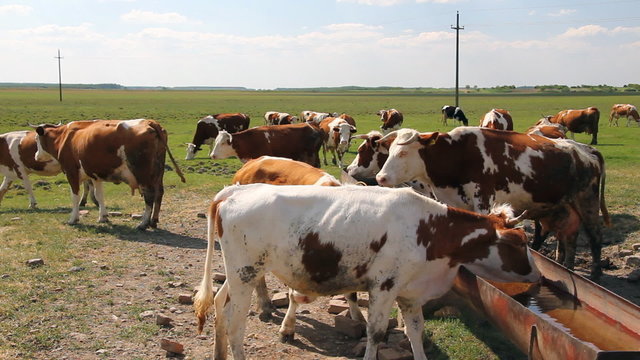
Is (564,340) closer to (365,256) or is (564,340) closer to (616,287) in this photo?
(365,256)

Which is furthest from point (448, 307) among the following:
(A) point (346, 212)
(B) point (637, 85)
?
(B) point (637, 85)

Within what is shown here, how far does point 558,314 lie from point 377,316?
2.20 m

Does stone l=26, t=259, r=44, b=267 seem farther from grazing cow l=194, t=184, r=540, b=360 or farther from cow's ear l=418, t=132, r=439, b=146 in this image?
cow's ear l=418, t=132, r=439, b=146

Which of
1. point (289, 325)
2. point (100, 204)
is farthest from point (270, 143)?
point (289, 325)

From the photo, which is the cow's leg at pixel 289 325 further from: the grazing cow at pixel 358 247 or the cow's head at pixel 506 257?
the cow's head at pixel 506 257

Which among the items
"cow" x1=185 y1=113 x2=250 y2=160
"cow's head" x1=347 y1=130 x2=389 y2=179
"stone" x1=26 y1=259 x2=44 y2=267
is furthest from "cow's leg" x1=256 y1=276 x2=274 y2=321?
"cow" x1=185 y1=113 x2=250 y2=160

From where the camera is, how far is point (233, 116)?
29531 millimetres

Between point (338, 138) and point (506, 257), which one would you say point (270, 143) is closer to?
point (338, 138)

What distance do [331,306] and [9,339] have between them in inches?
149

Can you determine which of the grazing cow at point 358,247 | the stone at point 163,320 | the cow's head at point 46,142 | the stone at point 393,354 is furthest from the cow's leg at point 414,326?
the cow's head at point 46,142

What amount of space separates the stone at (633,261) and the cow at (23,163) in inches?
483

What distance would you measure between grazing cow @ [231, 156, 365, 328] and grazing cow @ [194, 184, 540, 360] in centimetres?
96

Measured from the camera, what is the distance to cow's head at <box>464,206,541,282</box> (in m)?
6.04

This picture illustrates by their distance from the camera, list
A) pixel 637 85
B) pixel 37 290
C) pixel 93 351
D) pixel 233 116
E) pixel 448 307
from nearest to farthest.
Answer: pixel 93 351, pixel 448 307, pixel 37 290, pixel 233 116, pixel 637 85
